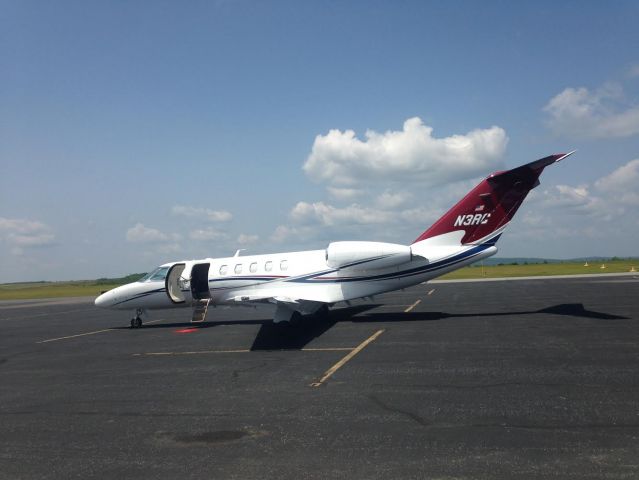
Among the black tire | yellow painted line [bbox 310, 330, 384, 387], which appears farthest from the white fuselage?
yellow painted line [bbox 310, 330, 384, 387]

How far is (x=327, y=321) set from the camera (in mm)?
19094

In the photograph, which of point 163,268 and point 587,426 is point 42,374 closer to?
point 163,268

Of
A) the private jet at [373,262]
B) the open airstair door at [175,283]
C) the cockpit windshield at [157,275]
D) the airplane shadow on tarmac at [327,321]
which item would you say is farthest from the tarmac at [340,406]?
the cockpit windshield at [157,275]

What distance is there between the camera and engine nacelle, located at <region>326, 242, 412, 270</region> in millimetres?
17281

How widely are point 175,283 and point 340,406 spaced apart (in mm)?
15211

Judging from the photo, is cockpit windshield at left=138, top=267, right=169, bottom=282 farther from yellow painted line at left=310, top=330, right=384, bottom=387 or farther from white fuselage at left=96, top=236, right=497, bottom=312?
yellow painted line at left=310, top=330, right=384, bottom=387

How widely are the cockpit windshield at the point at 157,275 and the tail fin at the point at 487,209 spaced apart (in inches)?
452

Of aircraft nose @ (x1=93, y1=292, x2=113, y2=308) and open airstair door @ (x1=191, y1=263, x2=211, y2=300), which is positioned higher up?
open airstair door @ (x1=191, y1=263, x2=211, y2=300)

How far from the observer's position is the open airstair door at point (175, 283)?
20844 millimetres

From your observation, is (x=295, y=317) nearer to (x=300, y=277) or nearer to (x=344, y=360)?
(x=300, y=277)

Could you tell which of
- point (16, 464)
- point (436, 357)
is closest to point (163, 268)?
point (436, 357)

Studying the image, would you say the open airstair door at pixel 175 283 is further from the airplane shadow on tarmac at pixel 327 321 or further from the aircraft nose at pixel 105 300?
the aircraft nose at pixel 105 300

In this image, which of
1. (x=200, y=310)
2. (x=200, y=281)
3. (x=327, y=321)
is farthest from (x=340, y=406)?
(x=200, y=281)

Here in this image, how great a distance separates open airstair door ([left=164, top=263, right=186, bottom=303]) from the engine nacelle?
7014 mm
